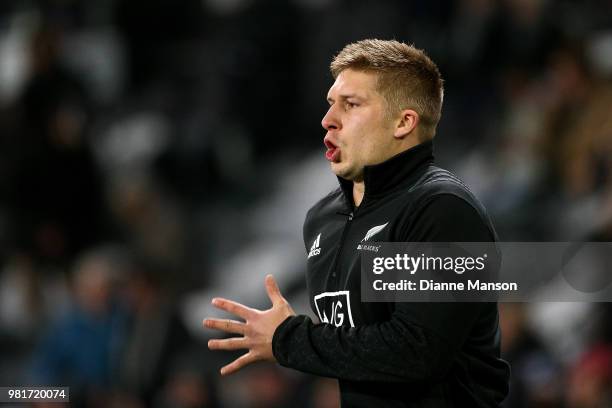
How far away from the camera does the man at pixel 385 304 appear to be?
2.83m

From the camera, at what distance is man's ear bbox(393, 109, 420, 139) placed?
3088 mm

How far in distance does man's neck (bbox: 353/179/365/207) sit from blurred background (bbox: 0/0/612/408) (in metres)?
2.79

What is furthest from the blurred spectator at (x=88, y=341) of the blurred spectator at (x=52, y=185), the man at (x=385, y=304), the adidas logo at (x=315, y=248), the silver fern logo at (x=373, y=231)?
the silver fern logo at (x=373, y=231)

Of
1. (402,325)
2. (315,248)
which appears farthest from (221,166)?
(402,325)

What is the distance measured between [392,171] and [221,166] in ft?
18.1

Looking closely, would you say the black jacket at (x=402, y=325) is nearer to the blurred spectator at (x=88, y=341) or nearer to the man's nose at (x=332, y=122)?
the man's nose at (x=332, y=122)

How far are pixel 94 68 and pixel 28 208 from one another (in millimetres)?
1983

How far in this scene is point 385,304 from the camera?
2.97 metres

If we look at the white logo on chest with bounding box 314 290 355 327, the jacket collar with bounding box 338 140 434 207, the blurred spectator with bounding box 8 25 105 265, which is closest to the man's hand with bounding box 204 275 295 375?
the white logo on chest with bounding box 314 290 355 327

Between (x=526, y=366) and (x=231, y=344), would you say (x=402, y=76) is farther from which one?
(x=526, y=366)

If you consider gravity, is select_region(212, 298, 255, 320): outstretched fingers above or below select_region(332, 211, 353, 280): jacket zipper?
below

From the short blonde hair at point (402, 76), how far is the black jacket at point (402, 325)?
0.11 metres

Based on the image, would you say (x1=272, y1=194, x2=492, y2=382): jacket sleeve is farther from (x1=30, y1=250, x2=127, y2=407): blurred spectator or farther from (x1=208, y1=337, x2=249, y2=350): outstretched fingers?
(x1=30, y1=250, x2=127, y2=407): blurred spectator

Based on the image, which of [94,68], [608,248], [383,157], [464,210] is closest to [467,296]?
[464,210]
